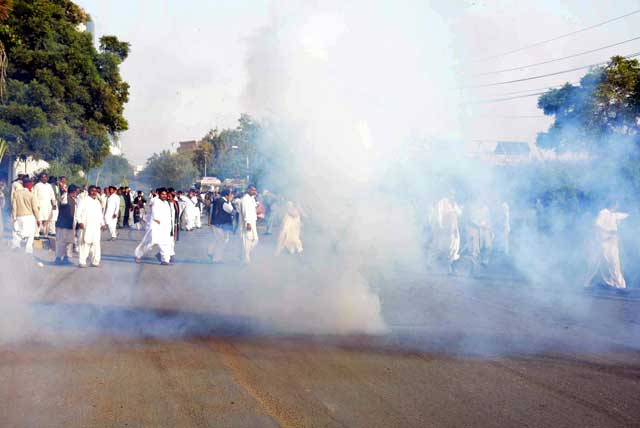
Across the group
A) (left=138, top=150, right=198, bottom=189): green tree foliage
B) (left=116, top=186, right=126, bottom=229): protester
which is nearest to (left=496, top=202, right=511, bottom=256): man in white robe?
(left=116, top=186, right=126, bottom=229): protester

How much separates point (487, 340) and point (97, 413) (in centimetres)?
446

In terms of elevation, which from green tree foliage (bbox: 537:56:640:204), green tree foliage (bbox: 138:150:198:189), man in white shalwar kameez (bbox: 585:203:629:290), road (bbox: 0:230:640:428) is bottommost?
road (bbox: 0:230:640:428)

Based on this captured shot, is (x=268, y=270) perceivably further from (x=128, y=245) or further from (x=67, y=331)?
(x=128, y=245)

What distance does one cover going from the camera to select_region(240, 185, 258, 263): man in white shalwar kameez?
648 inches

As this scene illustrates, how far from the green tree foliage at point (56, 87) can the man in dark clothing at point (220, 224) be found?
502 inches

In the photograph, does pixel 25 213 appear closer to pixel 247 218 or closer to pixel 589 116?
pixel 247 218

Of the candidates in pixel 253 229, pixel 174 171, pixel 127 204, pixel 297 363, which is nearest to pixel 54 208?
pixel 253 229

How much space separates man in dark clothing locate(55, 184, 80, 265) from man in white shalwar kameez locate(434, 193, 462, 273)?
7.76 meters

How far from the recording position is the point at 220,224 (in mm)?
17188

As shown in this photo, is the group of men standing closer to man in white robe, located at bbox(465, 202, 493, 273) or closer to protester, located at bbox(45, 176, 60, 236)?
man in white robe, located at bbox(465, 202, 493, 273)

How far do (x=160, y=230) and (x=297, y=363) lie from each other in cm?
971

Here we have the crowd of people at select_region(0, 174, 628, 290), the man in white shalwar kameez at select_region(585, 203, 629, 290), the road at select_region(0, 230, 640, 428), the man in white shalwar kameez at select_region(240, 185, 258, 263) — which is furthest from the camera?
the man in white shalwar kameez at select_region(240, 185, 258, 263)

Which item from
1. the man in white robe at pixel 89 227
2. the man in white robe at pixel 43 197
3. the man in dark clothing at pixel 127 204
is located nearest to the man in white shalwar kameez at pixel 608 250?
the man in white robe at pixel 89 227

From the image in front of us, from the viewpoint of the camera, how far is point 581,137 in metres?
13.2
